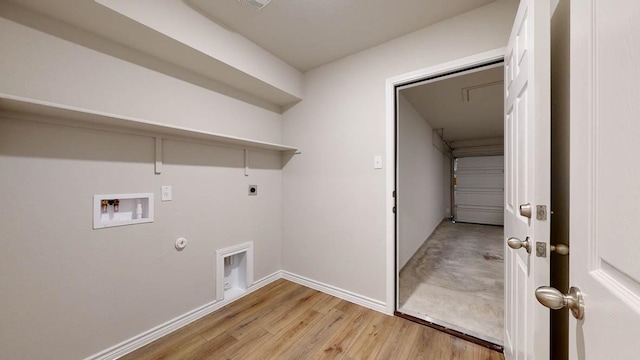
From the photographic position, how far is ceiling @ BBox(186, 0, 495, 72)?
1644 mm

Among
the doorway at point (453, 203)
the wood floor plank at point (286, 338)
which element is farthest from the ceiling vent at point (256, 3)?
the wood floor plank at point (286, 338)

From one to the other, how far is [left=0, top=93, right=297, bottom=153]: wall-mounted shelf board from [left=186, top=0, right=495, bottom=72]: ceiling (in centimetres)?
91

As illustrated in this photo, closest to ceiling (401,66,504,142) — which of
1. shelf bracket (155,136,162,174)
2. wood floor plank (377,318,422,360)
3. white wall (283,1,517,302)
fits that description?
white wall (283,1,517,302)

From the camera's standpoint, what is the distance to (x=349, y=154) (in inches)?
90.1

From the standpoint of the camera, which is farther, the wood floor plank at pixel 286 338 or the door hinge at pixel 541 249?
the wood floor plank at pixel 286 338

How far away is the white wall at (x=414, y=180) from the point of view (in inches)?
122

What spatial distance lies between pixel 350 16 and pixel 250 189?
71.1 inches

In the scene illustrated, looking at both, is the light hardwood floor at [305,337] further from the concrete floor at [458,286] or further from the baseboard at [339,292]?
the concrete floor at [458,286]

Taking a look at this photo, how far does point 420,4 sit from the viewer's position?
5.37 feet

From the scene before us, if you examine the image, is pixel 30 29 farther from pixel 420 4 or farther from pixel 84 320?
pixel 420 4

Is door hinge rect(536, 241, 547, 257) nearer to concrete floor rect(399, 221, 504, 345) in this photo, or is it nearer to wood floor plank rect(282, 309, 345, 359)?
concrete floor rect(399, 221, 504, 345)

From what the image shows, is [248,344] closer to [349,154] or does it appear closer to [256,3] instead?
[349,154]
